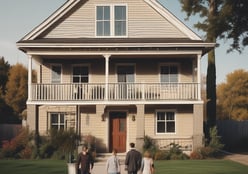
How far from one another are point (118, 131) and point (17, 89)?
112 feet

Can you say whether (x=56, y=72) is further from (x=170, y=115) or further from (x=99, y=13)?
(x=170, y=115)

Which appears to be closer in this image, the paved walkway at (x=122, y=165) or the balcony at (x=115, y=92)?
the paved walkway at (x=122, y=165)

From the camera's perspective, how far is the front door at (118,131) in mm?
31953

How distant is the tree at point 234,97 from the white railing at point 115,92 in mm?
31466

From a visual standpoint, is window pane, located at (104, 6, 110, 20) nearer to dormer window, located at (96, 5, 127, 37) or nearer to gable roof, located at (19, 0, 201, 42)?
dormer window, located at (96, 5, 127, 37)

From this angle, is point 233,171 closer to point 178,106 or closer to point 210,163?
point 210,163

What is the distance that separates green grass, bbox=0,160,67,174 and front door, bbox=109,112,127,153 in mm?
5673

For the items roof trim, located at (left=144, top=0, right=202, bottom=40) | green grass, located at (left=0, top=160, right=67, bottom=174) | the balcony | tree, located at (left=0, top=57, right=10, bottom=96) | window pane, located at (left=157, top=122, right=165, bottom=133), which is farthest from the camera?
tree, located at (left=0, top=57, right=10, bottom=96)

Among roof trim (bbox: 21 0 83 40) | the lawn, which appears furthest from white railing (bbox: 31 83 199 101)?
the lawn

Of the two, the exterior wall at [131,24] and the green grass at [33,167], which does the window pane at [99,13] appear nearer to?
the exterior wall at [131,24]

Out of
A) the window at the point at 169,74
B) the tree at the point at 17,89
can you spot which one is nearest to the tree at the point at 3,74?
the tree at the point at 17,89

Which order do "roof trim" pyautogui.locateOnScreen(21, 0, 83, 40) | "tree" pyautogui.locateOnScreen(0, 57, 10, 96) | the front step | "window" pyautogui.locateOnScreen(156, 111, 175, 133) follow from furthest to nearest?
"tree" pyautogui.locateOnScreen(0, 57, 10, 96) → "window" pyautogui.locateOnScreen(156, 111, 175, 133) → "roof trim" pyautogui.locateOnScreen(21, 0, 83, 40) → the front step

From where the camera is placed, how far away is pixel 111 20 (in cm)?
3166

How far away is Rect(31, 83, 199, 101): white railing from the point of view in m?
29.7
